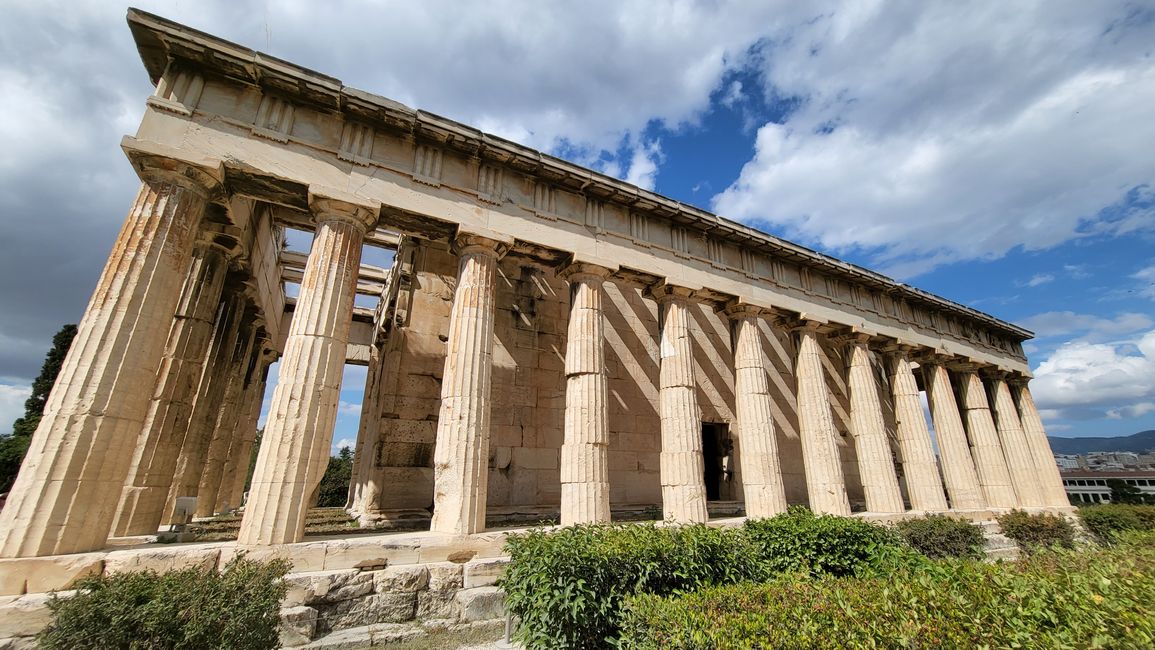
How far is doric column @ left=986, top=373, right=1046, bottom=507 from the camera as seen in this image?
19.6 m

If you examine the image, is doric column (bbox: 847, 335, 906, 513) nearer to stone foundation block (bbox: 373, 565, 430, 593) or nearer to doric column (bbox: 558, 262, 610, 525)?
doric column (bbox: 558, 262, 610, 525)

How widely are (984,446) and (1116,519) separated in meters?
3.90

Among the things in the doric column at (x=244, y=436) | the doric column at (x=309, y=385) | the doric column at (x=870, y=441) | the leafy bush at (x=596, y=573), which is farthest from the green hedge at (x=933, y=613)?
the doric column at (x=244, y=436)

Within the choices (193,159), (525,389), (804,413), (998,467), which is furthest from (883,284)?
(193,159)

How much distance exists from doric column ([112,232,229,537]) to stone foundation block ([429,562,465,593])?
21.6ft

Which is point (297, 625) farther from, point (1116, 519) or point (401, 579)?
point (1116, 519)

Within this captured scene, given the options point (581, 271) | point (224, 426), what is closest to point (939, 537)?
point (581, 271)

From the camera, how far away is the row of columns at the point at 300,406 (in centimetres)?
707

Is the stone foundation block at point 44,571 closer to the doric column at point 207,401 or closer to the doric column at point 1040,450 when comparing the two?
the doric column at point 207,401

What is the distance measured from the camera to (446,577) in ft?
26.0

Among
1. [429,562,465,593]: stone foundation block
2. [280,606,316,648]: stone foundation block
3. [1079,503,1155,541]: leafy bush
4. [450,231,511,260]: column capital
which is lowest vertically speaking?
[280,606,316,648]: stone foundation block

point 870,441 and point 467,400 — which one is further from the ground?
point 467,400

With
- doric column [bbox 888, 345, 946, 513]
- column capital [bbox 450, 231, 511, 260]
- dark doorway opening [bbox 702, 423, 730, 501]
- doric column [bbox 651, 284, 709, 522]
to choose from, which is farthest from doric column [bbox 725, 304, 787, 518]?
column capital [bbox 450, 231, 511, 260]

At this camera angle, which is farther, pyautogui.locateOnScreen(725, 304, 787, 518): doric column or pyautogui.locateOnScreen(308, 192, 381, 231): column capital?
pyautogui.locateOnScreen(725, 304, 787, 518): doric column
